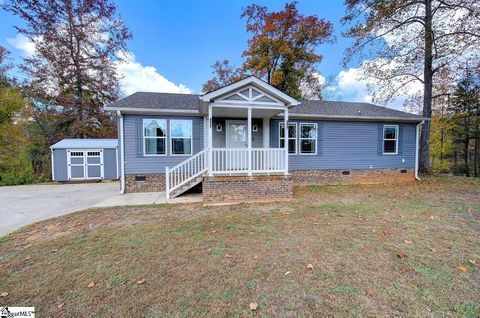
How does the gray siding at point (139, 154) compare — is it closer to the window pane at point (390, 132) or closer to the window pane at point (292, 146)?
the window pane at point (292, 146)

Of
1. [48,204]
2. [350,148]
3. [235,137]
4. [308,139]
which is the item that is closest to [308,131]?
[308,139]

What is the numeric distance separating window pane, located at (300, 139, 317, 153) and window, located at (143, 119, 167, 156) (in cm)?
606

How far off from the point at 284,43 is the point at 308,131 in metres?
10.5

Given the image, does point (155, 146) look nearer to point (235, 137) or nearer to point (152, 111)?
point (152, 111)

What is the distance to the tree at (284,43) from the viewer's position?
17.0 meters

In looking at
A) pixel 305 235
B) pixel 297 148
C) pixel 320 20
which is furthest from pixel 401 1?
pixel 305 235

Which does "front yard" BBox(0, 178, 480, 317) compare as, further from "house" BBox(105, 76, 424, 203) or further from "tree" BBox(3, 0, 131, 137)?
"tree" BBox(3, 0, 131, 137)

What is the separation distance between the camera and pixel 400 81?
13.3 m

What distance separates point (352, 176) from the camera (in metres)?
10.3

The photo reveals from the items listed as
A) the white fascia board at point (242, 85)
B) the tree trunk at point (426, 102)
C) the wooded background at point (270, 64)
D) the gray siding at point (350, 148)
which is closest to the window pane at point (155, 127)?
the white fascia board at point (242, 85)

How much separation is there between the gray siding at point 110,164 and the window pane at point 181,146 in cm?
644

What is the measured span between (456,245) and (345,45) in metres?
13.0

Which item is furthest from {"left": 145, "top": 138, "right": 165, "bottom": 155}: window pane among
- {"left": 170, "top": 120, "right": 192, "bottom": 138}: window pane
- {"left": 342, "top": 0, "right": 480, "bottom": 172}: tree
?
{"left": 342, "top": 0, "right": 480, "bottom": 172}: tree

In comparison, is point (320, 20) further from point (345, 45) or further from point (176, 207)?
→ point (176, 207)
